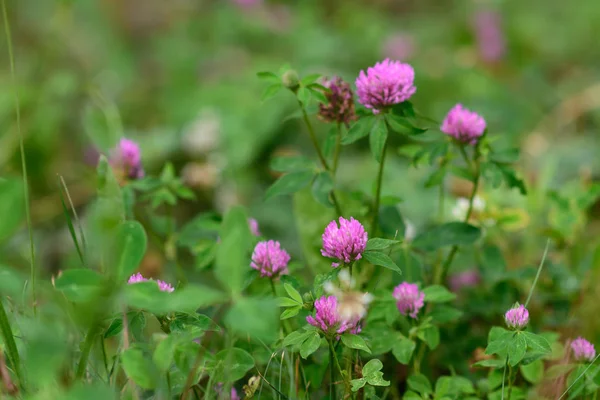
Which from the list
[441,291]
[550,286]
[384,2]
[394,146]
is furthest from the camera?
[384,2]

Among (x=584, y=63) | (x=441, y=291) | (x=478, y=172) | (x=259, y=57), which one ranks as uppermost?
(x=478, y=172)

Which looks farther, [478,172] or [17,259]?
[17,259]

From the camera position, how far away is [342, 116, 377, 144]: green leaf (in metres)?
1.11

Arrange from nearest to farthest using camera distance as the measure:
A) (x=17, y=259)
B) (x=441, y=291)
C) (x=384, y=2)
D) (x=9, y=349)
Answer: (x=9, y=349)
(x=441, y=291)
(x=17, y=259)
(x=384, y=2)

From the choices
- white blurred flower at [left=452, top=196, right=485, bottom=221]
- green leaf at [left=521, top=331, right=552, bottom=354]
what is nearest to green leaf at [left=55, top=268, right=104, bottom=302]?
green leaf at [left=521, top=331, right=552, bottom=354]

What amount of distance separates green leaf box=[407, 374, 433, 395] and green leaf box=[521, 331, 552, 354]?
21cm

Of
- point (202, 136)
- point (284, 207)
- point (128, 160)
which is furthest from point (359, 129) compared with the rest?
point (202, 136)

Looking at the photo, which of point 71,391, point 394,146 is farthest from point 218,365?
point 394,146

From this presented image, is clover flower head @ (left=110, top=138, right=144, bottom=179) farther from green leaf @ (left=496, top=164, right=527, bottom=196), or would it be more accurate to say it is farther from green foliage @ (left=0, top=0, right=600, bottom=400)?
green leaf @ (left=496, top=164, right=527, bottom=196)

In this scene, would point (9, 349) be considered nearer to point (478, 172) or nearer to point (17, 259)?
point (478, 172)

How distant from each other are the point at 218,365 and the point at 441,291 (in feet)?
1.42

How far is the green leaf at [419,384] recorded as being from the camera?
112cm

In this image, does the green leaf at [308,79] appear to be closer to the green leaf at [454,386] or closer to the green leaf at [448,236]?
the green leaf at [448,236]

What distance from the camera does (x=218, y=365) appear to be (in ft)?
3.22
